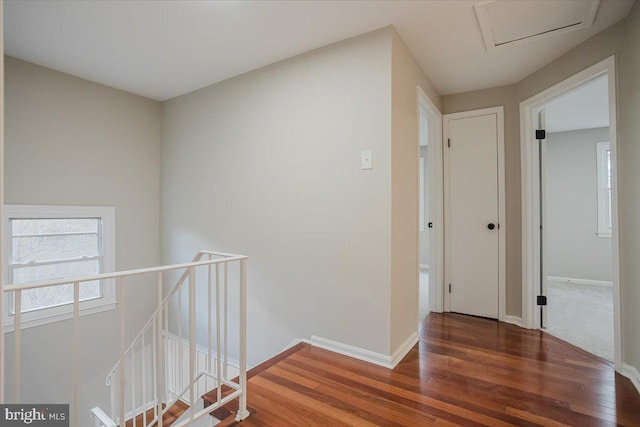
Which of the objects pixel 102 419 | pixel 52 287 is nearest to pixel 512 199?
pixel 102 419

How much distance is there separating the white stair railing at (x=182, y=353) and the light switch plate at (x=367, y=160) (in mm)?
1090

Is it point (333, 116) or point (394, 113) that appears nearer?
point (394, 113)

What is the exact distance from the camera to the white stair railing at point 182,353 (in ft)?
4.96

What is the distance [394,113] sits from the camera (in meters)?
2.30

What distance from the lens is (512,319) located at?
3.15m

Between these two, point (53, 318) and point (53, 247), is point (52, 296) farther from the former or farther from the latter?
point (53, 247)

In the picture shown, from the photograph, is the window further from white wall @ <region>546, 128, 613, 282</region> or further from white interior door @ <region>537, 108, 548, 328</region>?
white interior door @ <region>537, 108, 548, 328</region>

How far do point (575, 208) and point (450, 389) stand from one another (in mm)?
4517

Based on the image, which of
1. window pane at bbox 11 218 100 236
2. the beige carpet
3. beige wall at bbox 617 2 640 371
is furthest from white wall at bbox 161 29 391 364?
the beige carpet

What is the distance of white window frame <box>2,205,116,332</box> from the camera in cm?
284

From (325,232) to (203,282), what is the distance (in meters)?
1.71

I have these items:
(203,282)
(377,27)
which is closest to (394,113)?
(377,27)

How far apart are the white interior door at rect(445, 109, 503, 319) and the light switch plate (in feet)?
4.95

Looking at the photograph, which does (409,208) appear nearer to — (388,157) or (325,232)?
(388,157)
